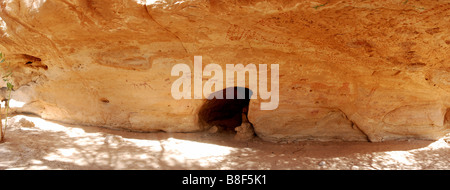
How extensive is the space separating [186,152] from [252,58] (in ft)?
4.86

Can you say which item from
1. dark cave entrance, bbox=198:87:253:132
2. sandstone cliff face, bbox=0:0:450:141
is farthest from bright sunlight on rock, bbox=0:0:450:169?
dark cave entrance, bbox=198:87:253:132

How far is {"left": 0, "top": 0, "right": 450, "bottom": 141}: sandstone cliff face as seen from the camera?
2.88m

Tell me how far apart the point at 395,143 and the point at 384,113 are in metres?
0.41

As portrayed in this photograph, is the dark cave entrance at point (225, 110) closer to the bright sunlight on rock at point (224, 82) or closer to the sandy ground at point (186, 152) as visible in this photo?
the bright sunlight on rock at point (224, 82)

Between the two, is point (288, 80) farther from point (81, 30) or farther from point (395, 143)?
point (81, 30)

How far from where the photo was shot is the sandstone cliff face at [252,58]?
9.43 feet

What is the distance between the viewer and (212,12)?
3002 millimetres

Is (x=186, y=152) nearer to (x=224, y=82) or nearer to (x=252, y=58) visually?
(x=224, y=82)

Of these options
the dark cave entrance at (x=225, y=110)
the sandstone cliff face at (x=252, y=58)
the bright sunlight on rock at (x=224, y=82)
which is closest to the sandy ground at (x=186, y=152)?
the bright sunlight on rock at (x=224, y=82)

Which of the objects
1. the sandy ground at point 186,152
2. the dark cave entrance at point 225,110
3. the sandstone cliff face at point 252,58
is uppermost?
the sandstone cliff face at point 252,58

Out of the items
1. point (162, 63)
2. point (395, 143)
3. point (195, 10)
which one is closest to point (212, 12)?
point (195, 10)

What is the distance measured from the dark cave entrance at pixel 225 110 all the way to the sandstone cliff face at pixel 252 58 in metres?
0.54

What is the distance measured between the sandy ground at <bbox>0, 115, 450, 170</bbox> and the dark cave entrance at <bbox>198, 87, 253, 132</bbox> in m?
0.57

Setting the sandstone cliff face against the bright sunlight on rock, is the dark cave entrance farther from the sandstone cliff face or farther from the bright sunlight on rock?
the sandstone cliff face
